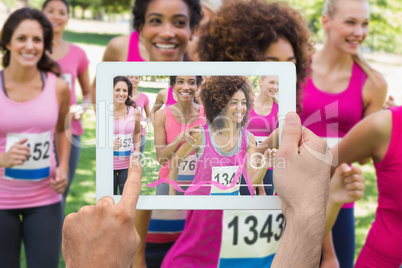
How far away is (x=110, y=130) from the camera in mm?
1082

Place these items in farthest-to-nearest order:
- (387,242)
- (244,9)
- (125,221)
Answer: (244,9) → (387,242) → (125,221)

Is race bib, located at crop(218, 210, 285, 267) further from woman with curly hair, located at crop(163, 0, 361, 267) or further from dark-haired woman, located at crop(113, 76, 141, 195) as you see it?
dark-haired woman, located at crop(113, 76, 141, 195)

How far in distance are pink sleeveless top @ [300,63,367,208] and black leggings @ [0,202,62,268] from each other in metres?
1.49

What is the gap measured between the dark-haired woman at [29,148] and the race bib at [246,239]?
50.0 inches

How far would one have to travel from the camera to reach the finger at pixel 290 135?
991 millimetres

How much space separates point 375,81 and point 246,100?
1.85 m

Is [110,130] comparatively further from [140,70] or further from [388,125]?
[388,125]

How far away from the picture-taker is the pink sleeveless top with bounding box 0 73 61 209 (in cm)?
239

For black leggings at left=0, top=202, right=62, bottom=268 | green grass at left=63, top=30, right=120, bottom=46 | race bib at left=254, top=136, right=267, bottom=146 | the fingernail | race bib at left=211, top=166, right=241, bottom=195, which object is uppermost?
green grass at left=63, top=30, right=120, bottom=46

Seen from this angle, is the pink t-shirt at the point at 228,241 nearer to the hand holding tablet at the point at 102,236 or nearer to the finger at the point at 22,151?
the hand holding tablet at the point at 102,236

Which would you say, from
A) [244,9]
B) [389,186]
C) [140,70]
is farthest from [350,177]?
[140,70]

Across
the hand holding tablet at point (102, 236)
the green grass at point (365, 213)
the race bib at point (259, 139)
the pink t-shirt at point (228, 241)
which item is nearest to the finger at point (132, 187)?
the hand holding tablet at point (102, 236)

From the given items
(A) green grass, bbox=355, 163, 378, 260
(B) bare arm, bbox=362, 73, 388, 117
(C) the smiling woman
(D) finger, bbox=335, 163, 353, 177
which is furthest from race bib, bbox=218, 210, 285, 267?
(A) green grass, bbox=355, 163, 378, 260

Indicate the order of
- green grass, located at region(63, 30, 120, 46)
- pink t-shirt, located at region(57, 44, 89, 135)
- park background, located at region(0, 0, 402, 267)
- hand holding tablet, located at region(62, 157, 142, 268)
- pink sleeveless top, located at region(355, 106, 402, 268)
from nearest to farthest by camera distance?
hand holding tablet, located at region(62, 157, 142, 268)
pink sleeveless top, located at region(355, 106, 402, 268)
pink t-shirt, located at region(57, 44, 89, 135)
park background, located at region(0, 0, 402, 267)
green grass, located at region(63, 30, 120, 46)
